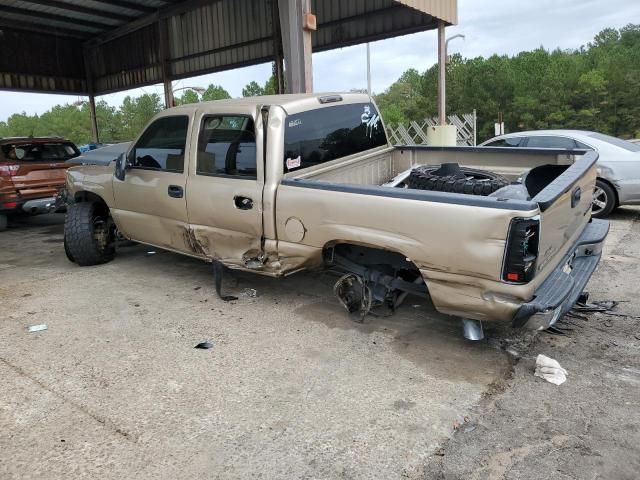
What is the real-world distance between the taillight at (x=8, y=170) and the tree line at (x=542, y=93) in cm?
3397

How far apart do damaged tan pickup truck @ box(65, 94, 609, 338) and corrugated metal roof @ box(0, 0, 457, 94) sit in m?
7.48

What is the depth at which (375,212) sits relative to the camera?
3477 mm

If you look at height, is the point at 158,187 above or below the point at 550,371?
above

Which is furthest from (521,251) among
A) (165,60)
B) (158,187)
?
(165,60)

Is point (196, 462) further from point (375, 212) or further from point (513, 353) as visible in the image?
point (513, 353)

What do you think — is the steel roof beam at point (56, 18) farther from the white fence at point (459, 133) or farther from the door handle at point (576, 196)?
the door handle at point (576, 196)

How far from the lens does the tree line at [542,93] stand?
4144 cm

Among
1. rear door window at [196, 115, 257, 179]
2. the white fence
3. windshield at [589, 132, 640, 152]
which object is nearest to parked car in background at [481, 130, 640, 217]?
windshield at [589, 132, 640, 152]

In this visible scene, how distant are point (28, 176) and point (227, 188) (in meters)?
6.02

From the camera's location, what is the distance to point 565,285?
3428 millimetres

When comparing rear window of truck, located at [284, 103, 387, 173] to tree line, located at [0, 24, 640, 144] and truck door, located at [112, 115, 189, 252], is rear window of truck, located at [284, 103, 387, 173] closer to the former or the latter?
truck door, located at [112, 115, 189, 252]

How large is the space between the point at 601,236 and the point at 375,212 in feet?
6.78

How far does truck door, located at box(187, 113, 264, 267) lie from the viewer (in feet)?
14.0

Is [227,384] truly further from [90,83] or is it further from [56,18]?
[90,83]
